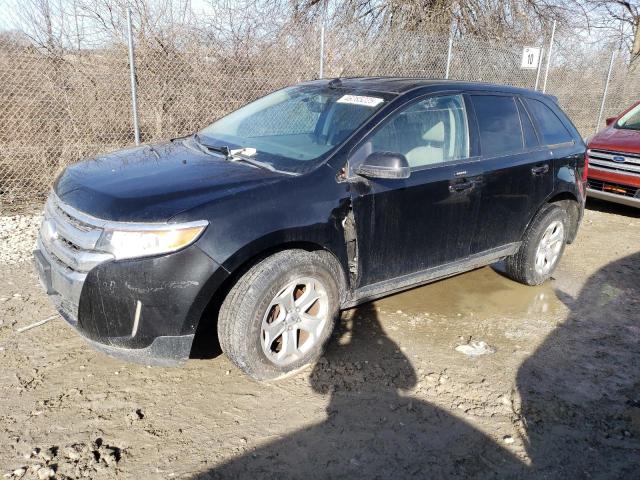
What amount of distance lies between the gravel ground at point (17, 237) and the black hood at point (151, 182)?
6.45 feet

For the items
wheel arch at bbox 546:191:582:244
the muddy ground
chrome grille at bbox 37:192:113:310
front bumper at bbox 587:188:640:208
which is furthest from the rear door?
front bumper at bbox 587:188:640:208

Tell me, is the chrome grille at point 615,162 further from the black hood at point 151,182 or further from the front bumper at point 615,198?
the black hood at point 151,182

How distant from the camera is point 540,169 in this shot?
172 inches

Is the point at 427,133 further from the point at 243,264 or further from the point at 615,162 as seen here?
the point at 615,162

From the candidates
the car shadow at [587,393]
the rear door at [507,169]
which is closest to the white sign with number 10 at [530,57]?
the rear door at [507,169]

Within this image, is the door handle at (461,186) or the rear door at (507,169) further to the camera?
the rear door at (507,169)

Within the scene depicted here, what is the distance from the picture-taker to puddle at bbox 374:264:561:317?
4281mm

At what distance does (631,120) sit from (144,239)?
8.21 metres

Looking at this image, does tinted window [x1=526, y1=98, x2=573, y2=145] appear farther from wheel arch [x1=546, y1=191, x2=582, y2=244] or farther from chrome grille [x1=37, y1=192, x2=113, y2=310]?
chrome grille [x1=37, y1=192, x2=113, y2=310]

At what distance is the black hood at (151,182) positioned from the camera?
2.69 metres

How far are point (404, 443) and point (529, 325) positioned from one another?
1.90m

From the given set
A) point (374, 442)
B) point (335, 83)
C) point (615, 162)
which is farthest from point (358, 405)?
point (615, 162)

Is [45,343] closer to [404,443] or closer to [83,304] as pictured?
[83,304]

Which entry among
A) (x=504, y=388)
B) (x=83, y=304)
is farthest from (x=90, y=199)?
(x=504, y=388)
